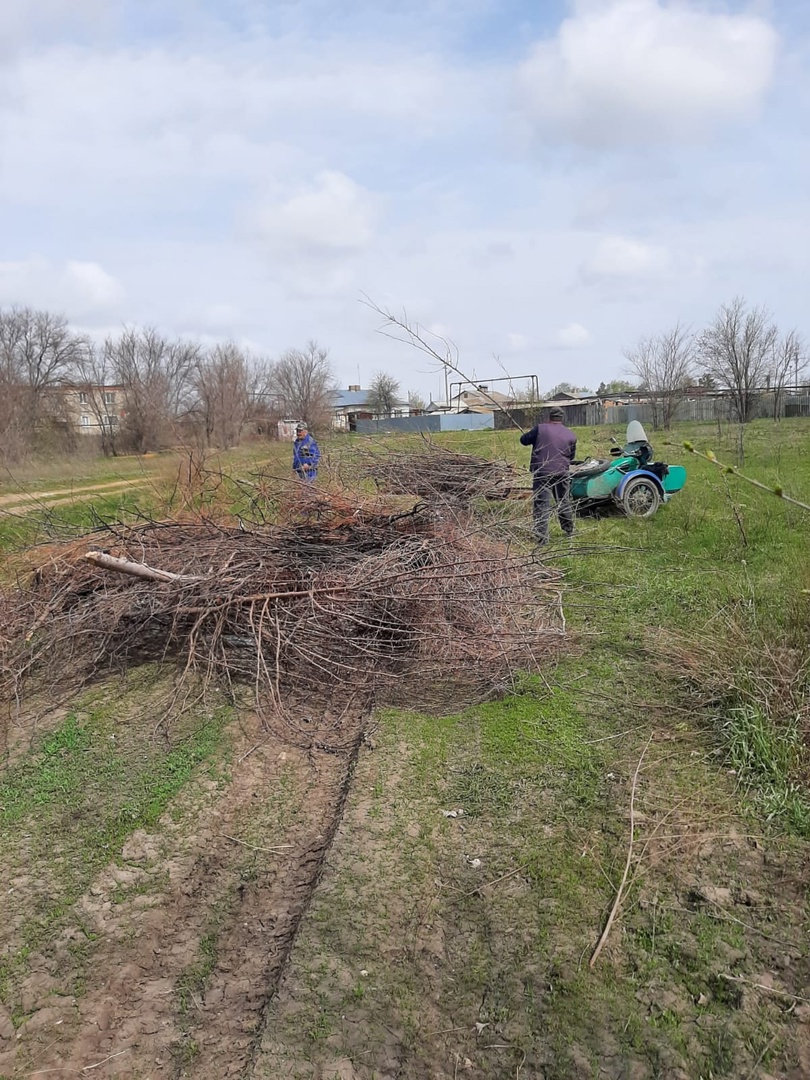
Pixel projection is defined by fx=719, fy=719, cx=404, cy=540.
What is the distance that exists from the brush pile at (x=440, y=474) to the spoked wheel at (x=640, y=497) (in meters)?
1.84

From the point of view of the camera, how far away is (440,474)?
9.17 metres

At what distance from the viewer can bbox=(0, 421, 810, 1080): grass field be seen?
235 centimetres

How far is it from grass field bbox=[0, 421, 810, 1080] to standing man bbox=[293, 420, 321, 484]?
4.27 meters

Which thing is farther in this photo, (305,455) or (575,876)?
(305,455)

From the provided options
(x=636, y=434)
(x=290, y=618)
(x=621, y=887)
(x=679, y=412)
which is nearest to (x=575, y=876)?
(x=621, y=887)

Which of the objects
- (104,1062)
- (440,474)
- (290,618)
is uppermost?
(440,474)

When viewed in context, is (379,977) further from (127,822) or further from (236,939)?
(127,822)

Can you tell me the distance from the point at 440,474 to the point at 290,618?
167 inches

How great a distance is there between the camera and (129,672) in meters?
5.74

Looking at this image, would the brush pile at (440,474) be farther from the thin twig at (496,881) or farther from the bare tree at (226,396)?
the bare tree at (226,396)

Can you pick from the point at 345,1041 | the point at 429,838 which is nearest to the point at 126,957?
the point at 345,1041

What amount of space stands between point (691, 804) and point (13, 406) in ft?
131

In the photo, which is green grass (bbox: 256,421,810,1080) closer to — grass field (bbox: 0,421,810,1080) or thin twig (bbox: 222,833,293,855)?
grass field (bbox: 0,421,810,1080)

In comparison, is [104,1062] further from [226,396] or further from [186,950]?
[226,396]
